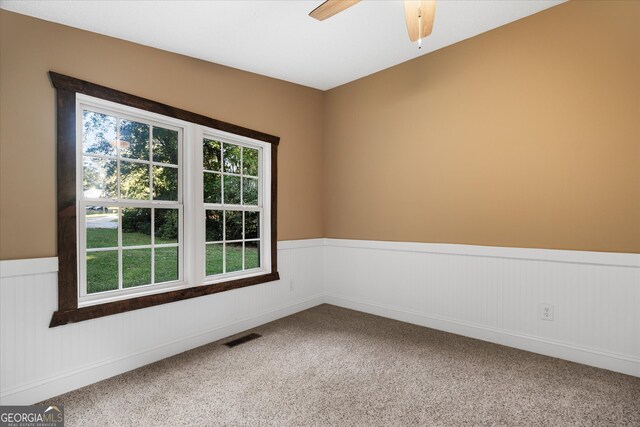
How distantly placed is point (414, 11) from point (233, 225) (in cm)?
250

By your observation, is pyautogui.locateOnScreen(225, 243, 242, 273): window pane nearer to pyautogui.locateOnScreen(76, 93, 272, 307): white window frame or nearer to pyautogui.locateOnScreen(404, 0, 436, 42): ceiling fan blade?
pyautogui.locateOnScreen(76, 93, 272, 307): white window frame

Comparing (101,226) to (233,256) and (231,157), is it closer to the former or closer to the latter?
(233,256)

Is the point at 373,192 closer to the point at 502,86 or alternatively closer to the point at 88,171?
the point at 502,86

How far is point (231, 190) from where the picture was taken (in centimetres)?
345

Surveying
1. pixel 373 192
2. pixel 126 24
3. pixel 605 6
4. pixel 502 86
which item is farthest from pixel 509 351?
pixel 126 24

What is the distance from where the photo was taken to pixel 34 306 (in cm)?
216

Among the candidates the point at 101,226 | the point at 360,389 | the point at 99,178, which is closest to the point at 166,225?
the point at 101,226

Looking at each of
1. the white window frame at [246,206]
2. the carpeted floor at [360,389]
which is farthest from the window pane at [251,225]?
the carpeted floor at [360,389]

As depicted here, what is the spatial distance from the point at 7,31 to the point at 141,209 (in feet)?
4.67

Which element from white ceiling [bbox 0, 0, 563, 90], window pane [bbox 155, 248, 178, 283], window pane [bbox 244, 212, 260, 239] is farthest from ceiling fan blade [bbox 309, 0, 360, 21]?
window pane [bbox 155, 248, 178, 283]

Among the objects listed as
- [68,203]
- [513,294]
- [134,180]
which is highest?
[134,180]

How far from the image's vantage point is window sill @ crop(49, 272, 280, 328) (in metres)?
2.27

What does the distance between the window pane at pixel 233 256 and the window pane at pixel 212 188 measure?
0.49 meters

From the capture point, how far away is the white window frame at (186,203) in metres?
2.42
